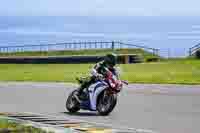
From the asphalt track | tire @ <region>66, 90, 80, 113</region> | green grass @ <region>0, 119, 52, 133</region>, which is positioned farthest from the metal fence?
green grass @ <region>0, 119, 52, 133</region>

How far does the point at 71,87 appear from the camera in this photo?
2786 cm

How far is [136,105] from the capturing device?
805 inches

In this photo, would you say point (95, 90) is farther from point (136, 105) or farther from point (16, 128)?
point (16, 128)

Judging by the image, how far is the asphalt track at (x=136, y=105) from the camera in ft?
52.5

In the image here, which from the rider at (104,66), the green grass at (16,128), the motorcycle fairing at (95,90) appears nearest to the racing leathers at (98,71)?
the rider at (104,66)

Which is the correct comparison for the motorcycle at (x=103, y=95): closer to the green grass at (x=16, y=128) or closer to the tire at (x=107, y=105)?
the tire at (x=107, y=105)

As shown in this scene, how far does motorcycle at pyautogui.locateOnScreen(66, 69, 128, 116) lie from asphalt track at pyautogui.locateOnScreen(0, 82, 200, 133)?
0.71 ft

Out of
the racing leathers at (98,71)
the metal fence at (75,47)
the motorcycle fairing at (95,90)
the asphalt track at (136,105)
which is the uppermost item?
the metal fence at (75,47)

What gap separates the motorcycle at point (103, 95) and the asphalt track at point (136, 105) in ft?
0.71

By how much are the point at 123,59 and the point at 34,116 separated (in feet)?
119

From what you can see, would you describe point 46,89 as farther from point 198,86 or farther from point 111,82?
point 111,82

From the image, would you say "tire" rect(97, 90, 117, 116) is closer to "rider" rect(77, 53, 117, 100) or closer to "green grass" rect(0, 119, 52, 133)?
"rider" rect(77, 53, 117, 100)

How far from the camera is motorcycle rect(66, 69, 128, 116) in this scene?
17.2 meters

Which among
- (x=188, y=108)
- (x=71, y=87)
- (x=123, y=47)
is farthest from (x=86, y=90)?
(x=123, y=47)
